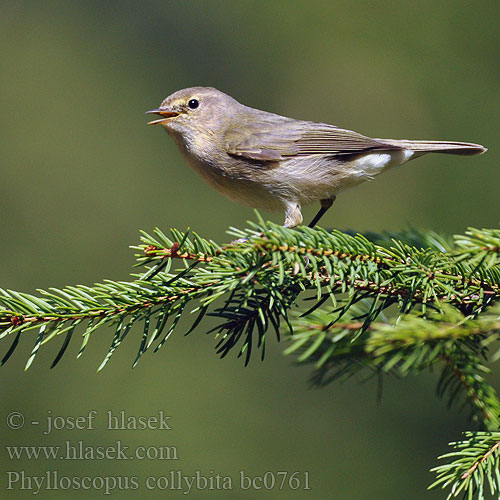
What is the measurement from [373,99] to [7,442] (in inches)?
159

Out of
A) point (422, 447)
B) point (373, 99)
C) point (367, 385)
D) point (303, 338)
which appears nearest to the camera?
point (303, 338)

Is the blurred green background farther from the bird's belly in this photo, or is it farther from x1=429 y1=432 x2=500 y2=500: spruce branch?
x1=429 y1=432 x2=500 y2=500: spruce branch

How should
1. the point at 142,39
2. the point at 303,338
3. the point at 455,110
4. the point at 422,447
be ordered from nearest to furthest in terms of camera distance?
the point at 303,338 < the point at 422,447 < the point at 455,110 < the point at 142,39

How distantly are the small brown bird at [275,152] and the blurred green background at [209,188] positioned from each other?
1.28 metres

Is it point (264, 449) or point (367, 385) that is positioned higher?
point (367, 385)

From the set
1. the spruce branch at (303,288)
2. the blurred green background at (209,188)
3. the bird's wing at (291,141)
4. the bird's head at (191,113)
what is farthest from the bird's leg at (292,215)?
the blurred green background at (209,188)

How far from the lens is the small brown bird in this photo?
3027mm

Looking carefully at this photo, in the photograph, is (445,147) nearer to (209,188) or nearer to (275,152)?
(275,152)

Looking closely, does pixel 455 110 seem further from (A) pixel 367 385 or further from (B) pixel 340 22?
(A) pixel 367 385

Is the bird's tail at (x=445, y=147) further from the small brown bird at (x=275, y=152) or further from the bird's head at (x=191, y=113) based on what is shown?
the bird's head at (x=191, y=113)

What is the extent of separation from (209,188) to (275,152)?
2.31 m

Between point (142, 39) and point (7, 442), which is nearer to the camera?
point (7, 442)

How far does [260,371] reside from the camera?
4.36m

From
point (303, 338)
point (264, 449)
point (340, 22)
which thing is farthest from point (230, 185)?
point (340, 22)
